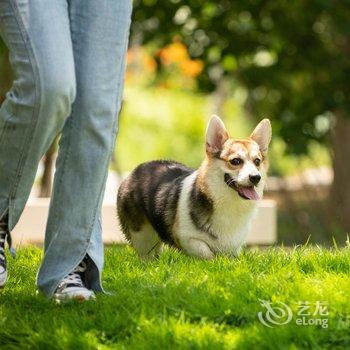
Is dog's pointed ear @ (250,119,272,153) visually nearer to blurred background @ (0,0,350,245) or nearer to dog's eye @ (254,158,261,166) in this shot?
dog's eye @ (254,158,261,166)

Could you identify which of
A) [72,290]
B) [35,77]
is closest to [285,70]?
[72,290]

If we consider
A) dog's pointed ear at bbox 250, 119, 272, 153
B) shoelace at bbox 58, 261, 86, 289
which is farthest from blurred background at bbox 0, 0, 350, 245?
shoelace at bbox 58, 261, 86, 289

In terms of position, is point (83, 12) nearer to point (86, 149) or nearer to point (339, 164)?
point (86, 149)

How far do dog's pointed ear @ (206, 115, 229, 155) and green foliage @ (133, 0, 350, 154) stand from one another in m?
3.37

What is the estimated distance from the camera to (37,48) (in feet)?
12.5

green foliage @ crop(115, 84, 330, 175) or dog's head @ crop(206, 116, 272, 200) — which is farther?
green foliage @ crop(115, 84, 330, 175)

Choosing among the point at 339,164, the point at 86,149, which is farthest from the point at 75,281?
the point at 339,164

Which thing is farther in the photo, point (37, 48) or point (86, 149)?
point (86, 149)

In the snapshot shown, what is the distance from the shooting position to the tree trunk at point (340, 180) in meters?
11.0

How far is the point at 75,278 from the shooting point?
4.29m

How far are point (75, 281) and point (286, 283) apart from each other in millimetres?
894

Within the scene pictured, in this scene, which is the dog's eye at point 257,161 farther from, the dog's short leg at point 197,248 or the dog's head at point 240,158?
the dog's short leg at point 197,248

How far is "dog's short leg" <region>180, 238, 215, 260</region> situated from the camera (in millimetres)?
5430

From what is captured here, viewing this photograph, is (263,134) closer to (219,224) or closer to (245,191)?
(245,191)
